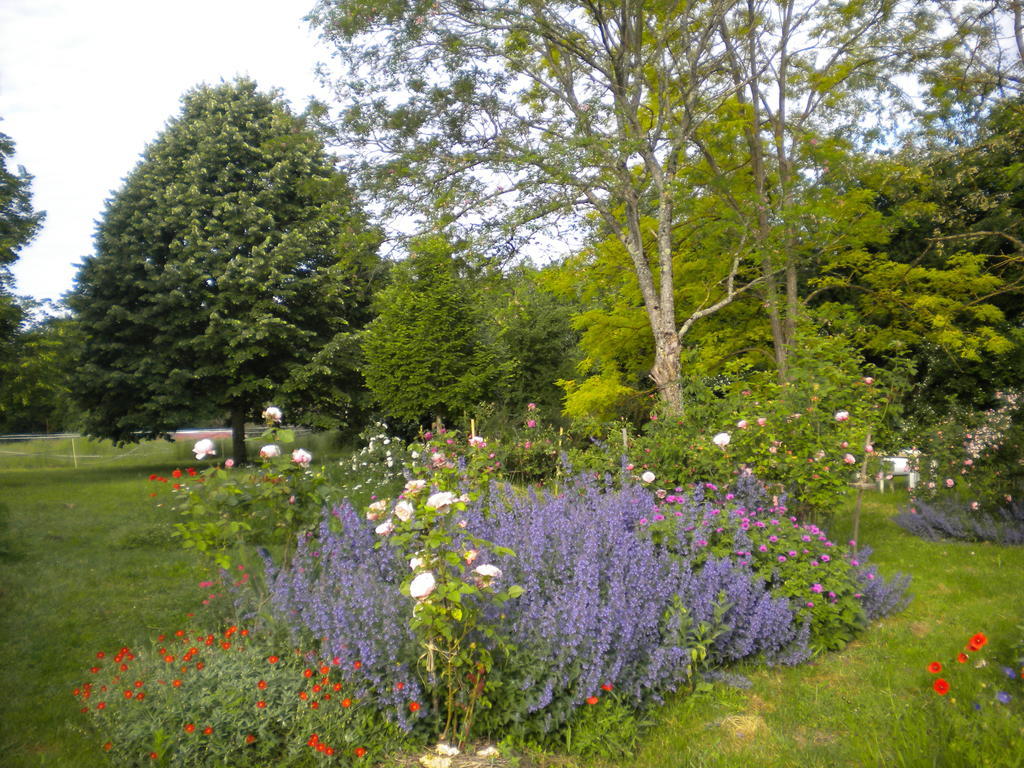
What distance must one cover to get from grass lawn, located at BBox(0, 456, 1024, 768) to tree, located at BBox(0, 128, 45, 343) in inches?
315

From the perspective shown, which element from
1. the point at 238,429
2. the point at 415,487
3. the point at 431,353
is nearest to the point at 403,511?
the point at 415,487

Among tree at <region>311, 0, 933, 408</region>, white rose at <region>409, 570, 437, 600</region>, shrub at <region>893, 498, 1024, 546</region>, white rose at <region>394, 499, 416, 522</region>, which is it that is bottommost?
shrub at <region>893, 498, 1024, 546</region>

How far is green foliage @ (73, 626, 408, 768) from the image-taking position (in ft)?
9.09

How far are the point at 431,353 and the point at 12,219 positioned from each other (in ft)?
31.1

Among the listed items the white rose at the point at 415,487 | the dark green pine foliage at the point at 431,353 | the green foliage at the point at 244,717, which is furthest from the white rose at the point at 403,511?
the dark green pine foliage at the point at 431,353

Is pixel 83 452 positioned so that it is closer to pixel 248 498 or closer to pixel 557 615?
pixel 248 498

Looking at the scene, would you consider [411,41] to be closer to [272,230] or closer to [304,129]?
[304,129]

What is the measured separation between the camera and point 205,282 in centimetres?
1673

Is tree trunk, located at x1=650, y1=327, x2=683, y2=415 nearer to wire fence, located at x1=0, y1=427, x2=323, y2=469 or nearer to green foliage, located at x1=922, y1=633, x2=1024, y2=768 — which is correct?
green foliage, located at x1=922, y1=633, x2=1024, y2=768

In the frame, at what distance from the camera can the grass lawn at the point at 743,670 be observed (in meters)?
2.93

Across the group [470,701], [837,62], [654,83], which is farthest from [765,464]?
[837,62]

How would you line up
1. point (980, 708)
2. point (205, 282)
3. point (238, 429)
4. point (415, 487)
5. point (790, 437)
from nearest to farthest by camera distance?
point (980, 708), point (415, 487), point (790, 437), point (205, 282), point (238, 429)

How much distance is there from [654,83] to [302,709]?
34.6ft

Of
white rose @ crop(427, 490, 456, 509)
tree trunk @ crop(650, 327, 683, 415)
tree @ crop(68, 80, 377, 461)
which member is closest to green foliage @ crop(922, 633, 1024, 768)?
white rose @ crop(427, 490, 456, 509)
